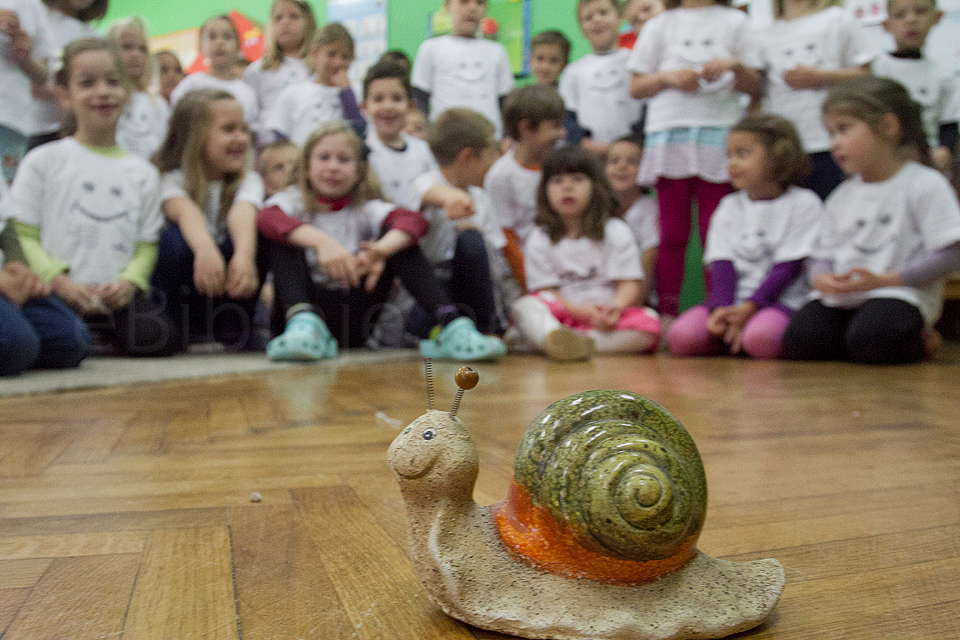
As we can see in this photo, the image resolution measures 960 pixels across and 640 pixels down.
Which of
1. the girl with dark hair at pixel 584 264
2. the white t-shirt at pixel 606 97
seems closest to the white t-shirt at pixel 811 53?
the white t-shirt at pixel 606 97

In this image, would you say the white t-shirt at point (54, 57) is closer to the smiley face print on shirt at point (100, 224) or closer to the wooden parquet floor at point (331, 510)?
the smiley face print on shirt at point (100, 224)

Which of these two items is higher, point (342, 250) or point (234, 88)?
point (234, 88)

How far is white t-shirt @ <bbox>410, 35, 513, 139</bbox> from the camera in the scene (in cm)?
342

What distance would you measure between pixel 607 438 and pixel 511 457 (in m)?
0.52

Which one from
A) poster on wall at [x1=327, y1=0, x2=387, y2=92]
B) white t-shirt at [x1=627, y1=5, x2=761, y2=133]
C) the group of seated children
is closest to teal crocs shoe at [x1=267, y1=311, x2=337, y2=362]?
the group of seated children

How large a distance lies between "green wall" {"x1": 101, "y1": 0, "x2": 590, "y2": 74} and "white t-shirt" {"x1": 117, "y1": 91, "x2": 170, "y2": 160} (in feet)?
4.34

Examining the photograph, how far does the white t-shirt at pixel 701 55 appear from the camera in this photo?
9.09 feet

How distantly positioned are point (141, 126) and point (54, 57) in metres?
0.41

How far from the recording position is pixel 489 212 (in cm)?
308

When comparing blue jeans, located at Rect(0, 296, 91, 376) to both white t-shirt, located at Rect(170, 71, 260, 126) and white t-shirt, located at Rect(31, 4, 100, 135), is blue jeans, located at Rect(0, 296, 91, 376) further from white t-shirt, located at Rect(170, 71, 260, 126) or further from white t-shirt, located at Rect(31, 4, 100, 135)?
white t-shirt, located at Rect(170, 71, 260, 126)

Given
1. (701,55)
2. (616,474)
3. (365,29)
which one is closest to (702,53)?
(701,55)

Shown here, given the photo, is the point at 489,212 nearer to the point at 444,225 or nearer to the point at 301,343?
the point at 444,225

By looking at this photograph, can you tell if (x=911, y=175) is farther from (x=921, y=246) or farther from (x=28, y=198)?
(x=28, y=198)

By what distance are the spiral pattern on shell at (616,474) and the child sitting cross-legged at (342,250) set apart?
73.2 inches
